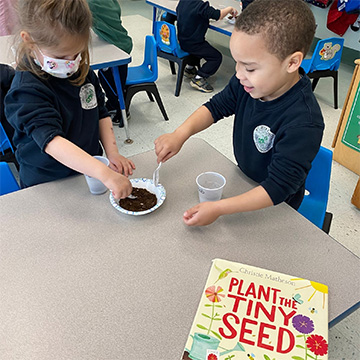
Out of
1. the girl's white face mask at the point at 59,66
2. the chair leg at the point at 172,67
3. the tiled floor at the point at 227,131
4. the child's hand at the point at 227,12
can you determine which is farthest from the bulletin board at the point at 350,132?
the chair leg at the point at 172,67

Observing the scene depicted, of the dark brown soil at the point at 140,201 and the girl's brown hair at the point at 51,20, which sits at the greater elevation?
the girl's brown hair at the point at 51,20

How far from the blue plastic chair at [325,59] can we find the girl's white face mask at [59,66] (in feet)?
7.76

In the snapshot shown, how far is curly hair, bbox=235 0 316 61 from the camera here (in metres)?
0.85

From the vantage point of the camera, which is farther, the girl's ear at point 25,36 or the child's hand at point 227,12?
the child's hand at point 227,12

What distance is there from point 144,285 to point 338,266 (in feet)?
1.51

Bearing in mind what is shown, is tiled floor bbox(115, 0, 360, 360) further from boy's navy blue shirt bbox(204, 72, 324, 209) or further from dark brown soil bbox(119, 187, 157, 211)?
dark brown soil bbox(119, 187, 157, 211)

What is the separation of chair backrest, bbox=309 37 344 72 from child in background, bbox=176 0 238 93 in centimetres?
88

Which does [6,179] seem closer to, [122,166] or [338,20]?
[122,166]

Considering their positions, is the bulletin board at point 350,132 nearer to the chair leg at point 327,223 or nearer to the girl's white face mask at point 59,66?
the chair leg at point 327,223

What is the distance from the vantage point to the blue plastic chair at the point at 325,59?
2.83 m

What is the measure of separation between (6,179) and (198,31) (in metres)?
2.53

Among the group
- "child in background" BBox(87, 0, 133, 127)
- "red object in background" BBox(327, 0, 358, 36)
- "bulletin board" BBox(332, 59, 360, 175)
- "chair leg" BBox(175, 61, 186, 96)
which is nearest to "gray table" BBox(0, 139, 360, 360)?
"bulletin board" BBox(332, 59, 360, 175)

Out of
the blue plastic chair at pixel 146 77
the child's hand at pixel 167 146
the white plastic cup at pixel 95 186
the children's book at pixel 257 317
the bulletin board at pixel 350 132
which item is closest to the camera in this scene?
the children's book at pixel 257 317

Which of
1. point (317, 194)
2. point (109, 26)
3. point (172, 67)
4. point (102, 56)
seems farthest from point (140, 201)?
point (172, 67)
